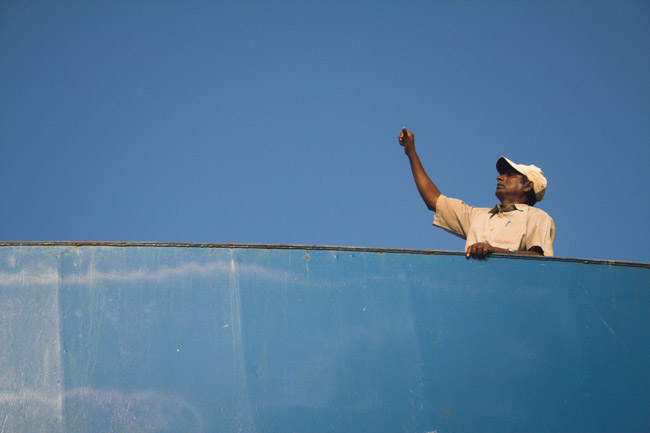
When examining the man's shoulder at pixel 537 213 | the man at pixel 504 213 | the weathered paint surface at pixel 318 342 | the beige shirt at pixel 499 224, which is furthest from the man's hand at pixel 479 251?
the man's shoulder at pixel 537 213

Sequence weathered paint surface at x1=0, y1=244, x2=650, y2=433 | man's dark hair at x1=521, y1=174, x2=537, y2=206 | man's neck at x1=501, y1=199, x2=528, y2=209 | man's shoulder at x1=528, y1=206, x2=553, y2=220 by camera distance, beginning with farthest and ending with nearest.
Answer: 1. man's dark hair at x1=521, y1=174, x2=537, y2=206
2. man's neck at x1=501, y1=199, x2=528, y2=209
3. man's shoulder at x1=528, y1=206, x2=553, y2=220
4. weathered paint surface at x1=0, y1=244, x2=650, y2=433

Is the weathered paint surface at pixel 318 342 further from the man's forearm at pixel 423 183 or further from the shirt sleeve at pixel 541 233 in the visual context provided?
the man's forearm at pixel 423 183

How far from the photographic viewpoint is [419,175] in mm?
5039

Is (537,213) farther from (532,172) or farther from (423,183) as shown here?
(423,183)

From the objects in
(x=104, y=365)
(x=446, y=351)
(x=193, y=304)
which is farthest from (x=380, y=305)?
(x=104, y=365)

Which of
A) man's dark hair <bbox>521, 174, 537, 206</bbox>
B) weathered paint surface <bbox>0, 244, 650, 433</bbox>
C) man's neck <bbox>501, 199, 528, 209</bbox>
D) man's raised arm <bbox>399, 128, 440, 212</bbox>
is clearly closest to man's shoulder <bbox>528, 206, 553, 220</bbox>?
man's neck <bbox>501, 199, 528, 209</bbox>

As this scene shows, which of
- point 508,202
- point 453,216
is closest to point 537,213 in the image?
point 508,202

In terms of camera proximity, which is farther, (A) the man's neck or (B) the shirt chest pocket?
(A) the man's neck

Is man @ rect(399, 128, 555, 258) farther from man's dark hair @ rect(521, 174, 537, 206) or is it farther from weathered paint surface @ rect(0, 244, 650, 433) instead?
weathered paint surface @ rect(0, 244, 650, 433)

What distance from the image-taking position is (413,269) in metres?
3.68

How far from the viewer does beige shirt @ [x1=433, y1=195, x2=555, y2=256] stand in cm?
441

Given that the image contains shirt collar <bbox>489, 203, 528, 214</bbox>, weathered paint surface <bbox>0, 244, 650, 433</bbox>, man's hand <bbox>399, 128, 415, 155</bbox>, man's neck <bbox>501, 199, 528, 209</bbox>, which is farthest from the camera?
man's hand <bbox>399, 128, 415, 155</bbox>

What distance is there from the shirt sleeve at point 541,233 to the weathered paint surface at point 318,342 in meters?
0.73

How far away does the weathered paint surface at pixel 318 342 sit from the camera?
349 centimetres
